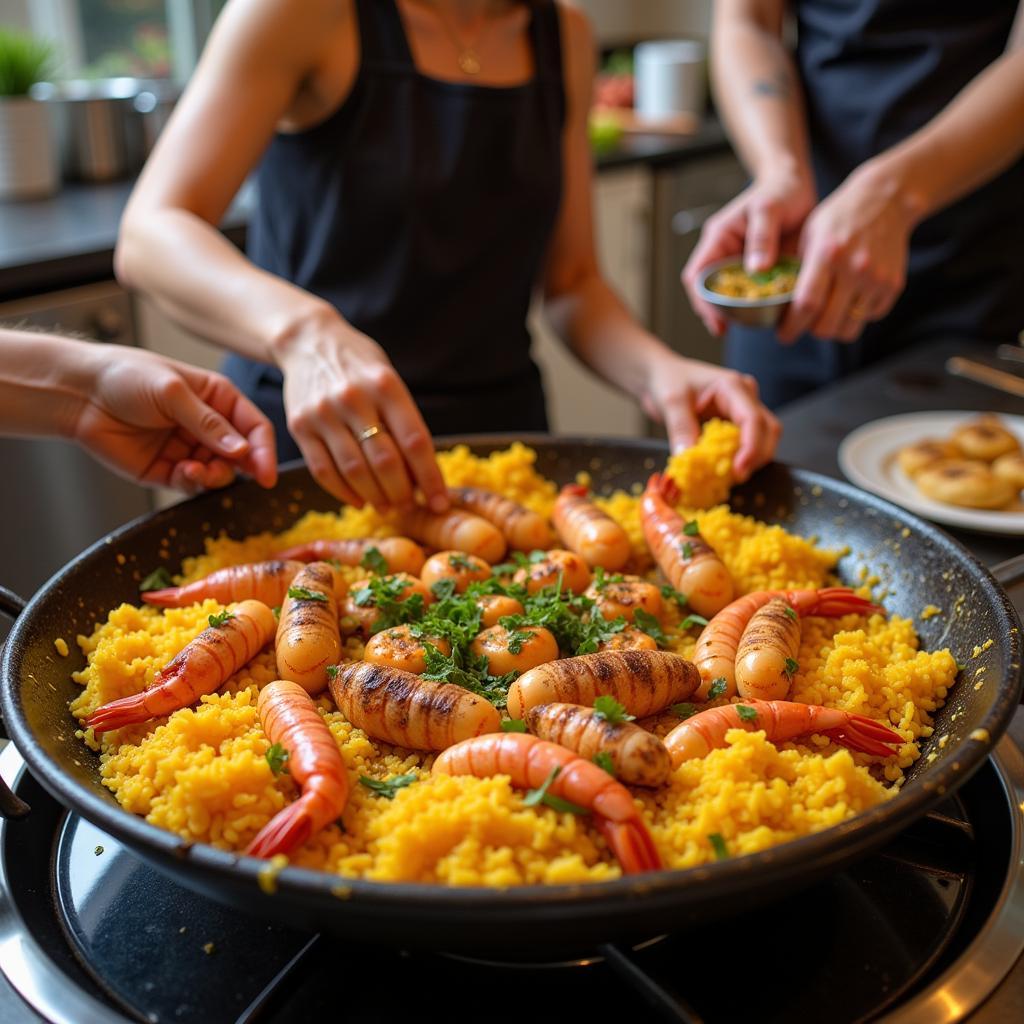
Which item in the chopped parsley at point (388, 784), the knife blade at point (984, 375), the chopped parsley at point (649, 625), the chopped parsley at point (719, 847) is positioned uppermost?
the chopped parsley at point (719, 847)

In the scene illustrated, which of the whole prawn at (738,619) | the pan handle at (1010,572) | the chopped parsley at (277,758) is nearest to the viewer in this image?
the chopped parsley at (277,758)

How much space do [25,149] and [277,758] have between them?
9.76 ft

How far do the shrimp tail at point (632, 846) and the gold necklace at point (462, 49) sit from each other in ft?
6.10

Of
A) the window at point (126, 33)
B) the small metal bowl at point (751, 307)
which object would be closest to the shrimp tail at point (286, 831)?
the small metal bowl at point (751, 307)

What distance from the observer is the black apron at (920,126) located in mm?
2697

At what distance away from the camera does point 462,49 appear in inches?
93.7

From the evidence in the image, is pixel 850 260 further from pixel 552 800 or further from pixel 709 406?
pixel 552 800

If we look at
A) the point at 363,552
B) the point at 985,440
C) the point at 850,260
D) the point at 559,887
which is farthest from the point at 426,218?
the point at 559,887

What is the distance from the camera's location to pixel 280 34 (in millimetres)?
1958

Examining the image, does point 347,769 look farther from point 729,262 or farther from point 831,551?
point 729,262

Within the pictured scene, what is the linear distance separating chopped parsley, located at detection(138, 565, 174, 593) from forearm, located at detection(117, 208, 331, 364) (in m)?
0.37

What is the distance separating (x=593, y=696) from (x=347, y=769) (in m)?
0.27

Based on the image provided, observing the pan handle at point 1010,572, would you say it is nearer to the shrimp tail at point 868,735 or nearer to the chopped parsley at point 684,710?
the shrimp tail at point 868,735

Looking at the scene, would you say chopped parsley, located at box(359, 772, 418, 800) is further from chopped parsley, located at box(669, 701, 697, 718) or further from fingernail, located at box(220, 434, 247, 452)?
fingernail, located at box(220, 434, 247, 452)
